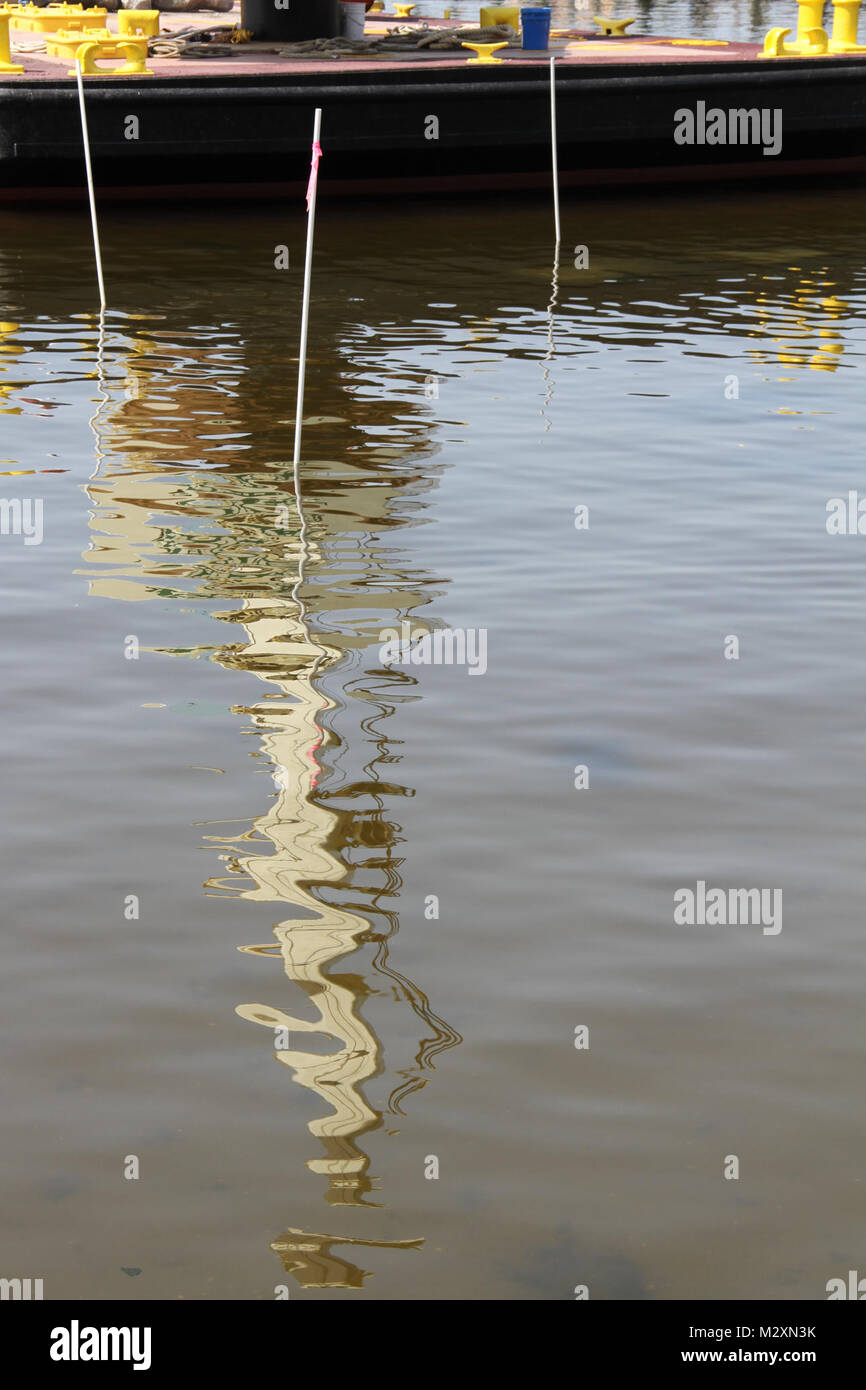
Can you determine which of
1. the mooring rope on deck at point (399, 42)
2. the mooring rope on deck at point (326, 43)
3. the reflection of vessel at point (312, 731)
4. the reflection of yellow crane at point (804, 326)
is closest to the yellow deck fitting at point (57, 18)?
the mooring rope on deck at point (326, 43)

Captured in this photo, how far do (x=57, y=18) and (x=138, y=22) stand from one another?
2.63 m

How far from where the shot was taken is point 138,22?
709 inches

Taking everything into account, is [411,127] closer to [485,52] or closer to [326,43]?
[485,52]

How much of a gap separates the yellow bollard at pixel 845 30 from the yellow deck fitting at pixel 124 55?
711cm

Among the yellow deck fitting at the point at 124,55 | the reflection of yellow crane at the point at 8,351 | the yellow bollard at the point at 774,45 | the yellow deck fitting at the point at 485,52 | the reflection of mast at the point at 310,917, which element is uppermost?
the yellow bollard at the point at 774,45

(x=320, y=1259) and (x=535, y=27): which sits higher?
(x=535, y=27)

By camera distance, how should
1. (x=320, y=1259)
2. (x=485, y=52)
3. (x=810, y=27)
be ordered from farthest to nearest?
1. (x=810, y=27)
2. (x=485, y=52)
3. (x=320, y=1259)

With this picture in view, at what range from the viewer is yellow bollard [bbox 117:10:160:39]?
17.7m

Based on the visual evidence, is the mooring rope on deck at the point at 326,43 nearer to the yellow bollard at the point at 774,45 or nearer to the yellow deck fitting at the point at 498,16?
the yellow deck fitting at the point at 498,16

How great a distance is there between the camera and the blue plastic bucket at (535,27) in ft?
57.2

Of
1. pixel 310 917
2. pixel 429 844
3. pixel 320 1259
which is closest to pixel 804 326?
pixel 429 844

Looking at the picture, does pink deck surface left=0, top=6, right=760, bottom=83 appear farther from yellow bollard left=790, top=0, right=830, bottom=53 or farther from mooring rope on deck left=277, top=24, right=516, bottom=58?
yellow bollard left=790, top=0, right=830, bottom=53
